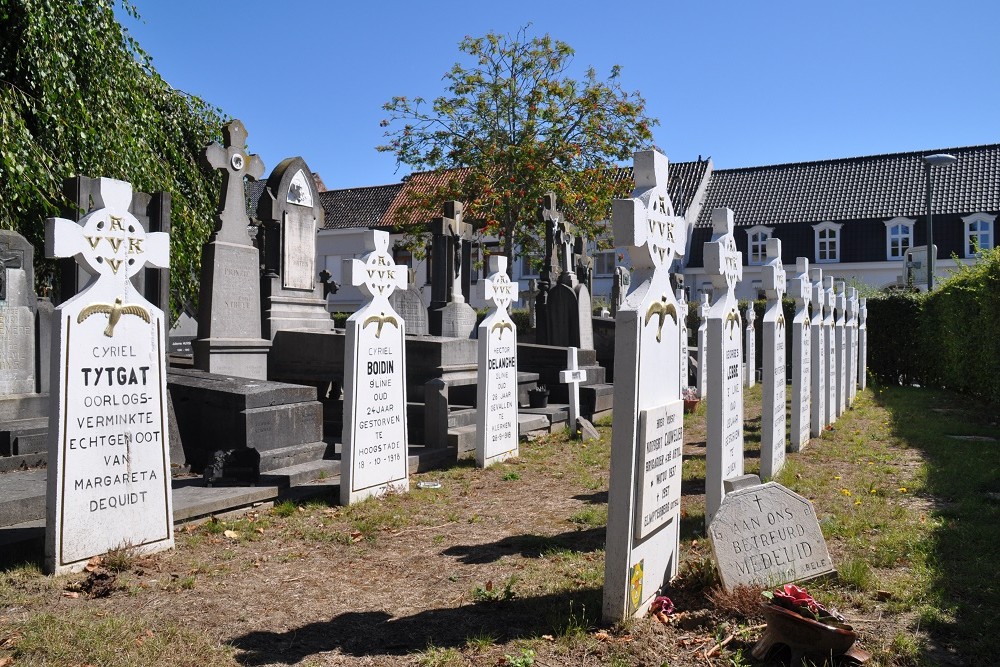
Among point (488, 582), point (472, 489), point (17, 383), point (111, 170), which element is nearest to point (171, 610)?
point (488, 582)

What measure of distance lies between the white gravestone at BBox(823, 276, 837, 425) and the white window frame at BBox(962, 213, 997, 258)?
27026 millimetres

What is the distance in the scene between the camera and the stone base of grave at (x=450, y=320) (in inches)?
617

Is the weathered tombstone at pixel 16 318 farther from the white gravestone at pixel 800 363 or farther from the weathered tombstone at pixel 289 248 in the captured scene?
the white gravestone at pixel 800 363

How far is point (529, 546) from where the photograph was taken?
5895mm

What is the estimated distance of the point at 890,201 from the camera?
39.0 m

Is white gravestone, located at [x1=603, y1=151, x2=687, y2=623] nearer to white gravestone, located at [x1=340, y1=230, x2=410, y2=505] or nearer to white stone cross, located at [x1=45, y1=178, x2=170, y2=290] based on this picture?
white gravestone, located at [x1=340, y1=230, x2=410, y2=505]

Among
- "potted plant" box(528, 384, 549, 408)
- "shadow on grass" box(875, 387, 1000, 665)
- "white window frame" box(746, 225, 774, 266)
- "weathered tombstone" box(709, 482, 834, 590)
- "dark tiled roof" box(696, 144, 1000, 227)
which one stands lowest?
"shadow on grass" box(875, 387, 1000, 665)

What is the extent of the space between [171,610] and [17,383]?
480cm

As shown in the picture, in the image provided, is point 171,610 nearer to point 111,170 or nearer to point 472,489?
point 472,489

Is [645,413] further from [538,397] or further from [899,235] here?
[899,235]

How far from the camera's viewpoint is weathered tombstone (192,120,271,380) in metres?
10.4

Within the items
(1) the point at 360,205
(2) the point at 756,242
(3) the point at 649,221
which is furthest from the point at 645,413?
(1) the point at 360,205

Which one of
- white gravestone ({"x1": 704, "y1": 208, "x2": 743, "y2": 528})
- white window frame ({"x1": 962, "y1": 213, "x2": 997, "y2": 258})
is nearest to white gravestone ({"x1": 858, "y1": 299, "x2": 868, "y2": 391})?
white gravestone ({"x1": 704, "y1": 208, "x2": 743, "y2": 528})

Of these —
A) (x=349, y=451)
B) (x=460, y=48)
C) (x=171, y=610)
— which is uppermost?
(x=460, y=48)
